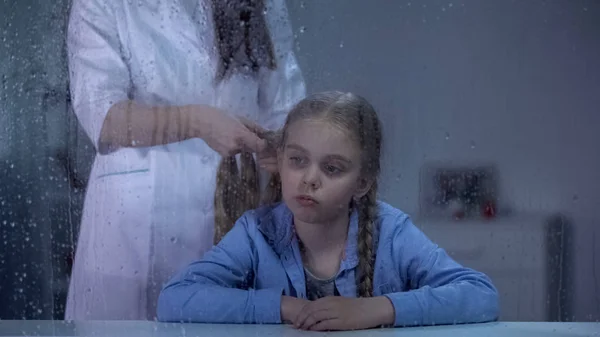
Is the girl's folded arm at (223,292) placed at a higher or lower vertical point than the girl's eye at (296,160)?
lower

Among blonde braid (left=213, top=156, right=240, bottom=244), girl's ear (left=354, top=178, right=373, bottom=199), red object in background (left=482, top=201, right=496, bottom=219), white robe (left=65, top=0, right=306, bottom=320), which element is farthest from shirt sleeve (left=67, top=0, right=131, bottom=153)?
red object in background (left=482, top=201, right=496, bottom=219)

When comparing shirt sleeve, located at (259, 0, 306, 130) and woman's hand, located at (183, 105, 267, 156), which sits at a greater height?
shirt sleeve, located at (259, 0, 306, 130)

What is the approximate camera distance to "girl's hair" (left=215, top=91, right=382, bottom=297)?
0.60 meters

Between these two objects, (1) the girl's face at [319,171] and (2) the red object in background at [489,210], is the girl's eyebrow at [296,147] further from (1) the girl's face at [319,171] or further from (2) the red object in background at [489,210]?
(2) the red object in background at [489,210]

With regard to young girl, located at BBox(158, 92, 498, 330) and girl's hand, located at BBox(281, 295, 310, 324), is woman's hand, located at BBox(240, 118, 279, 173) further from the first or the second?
girl's hand, located at BBox(281, 295, 310, 324)

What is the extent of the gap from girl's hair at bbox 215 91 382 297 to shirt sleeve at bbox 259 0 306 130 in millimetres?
11

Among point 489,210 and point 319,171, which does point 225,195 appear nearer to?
point 319,171

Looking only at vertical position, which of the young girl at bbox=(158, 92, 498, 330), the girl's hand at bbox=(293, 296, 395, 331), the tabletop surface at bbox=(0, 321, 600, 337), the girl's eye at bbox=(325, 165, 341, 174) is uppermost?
the girl's eye at bbox=(325, 165, 341, 174)

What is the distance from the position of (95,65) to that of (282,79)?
0.17 metres

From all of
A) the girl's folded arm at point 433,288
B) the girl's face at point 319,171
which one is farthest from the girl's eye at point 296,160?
the girl's folded arm at point 433,288

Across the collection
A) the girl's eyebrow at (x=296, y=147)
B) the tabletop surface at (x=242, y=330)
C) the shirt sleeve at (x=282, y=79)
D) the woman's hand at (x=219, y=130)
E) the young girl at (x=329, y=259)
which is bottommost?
the tabletop surface at (x=242, y=330)

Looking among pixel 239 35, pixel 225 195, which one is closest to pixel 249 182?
pixel 225 195

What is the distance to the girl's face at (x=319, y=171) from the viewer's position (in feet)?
1.91

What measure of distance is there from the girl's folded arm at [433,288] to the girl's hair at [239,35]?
0.20 meters
